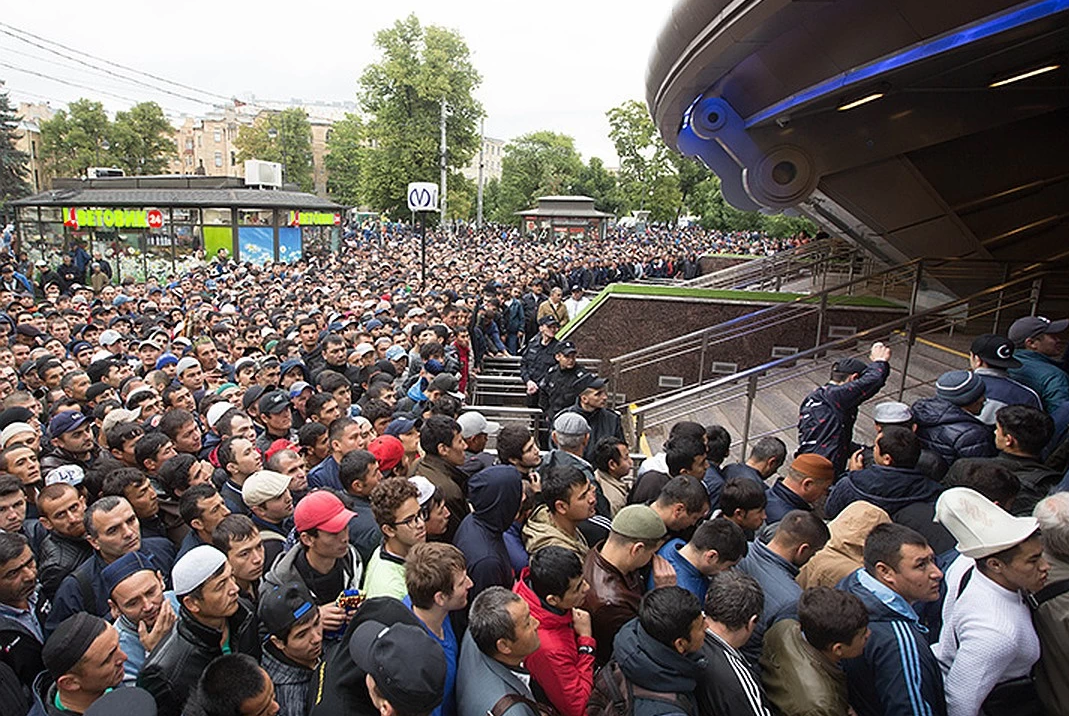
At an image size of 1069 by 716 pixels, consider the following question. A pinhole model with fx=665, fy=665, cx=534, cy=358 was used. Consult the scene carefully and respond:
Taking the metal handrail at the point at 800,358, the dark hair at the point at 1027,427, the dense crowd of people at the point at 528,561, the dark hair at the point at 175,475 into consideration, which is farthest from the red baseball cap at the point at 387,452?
the dark hair at the point at 1027,427

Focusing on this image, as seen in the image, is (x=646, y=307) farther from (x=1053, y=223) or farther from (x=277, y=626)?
(x=277, y=626)

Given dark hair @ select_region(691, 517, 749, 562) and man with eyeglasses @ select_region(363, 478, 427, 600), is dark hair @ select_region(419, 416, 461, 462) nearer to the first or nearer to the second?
man with eyeglasses @ select_region(363, 478, 427, 600)

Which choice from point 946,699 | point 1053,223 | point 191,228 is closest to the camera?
point 946,699

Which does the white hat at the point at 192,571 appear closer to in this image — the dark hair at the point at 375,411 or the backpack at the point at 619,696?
the backpack at the point at 619,696

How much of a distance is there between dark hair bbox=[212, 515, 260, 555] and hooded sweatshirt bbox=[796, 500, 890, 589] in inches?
115

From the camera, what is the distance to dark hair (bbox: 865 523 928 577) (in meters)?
2.99

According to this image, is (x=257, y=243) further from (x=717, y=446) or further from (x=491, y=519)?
(x=491, y=519)

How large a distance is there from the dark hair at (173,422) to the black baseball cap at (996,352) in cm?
649

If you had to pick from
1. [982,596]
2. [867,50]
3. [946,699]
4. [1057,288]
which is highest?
[867,50]

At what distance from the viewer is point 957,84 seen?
8750 mm

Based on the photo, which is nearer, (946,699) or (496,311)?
(946,699)

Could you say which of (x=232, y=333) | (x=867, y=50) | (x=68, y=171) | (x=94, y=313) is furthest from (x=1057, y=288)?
(x=68, y=171)

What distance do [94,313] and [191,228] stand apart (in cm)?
1385

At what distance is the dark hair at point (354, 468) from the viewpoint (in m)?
4.40
